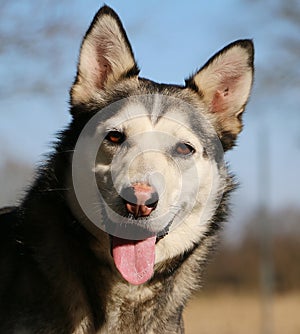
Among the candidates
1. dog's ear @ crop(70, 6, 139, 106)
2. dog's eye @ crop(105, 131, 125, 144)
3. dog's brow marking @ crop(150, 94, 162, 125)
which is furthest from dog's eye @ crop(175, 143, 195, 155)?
dog's ear @ crop(70, 6, 139, 106)

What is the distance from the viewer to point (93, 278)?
15.6 ft

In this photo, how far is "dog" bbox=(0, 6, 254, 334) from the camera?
454 cm

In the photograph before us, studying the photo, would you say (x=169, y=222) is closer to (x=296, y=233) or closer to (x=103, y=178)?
(x=103, y=178)

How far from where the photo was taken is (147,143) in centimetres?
472

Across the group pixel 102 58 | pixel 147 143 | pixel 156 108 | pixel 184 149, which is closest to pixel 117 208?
pixel 147 143

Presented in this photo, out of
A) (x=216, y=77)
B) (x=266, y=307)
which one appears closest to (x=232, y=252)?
(x=266, y=307)

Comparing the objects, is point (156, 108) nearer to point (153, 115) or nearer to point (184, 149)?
point (153, 115)

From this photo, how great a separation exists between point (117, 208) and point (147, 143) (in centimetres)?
44

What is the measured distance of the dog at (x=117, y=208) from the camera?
14.9 ft

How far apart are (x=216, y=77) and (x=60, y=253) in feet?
5.36

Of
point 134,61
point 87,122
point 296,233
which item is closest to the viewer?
point 87,122

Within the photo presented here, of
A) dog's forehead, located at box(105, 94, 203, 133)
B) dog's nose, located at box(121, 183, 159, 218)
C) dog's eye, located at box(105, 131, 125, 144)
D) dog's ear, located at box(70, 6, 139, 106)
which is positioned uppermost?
dog's ear, located at box(70, 6, 139, 106)

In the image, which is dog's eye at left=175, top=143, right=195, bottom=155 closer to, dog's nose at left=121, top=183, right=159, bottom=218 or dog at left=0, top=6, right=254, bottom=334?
dog at left=0, top=6, right=254, bottom=334

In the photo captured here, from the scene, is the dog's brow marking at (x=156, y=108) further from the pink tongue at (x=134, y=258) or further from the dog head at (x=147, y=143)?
the pink tongue at (x=134, y=258)
